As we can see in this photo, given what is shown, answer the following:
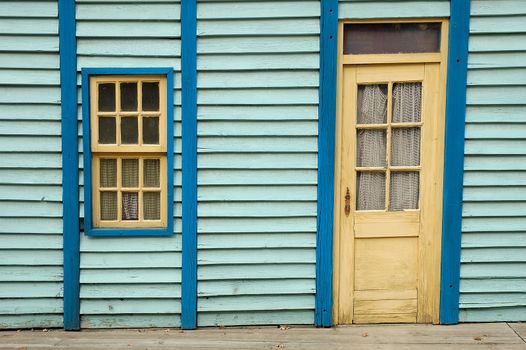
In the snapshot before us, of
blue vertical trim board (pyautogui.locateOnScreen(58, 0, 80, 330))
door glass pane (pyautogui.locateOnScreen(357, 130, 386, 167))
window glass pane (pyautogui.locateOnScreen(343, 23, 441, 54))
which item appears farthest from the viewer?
door glass pane (pyautogui.locateOnScreen(357, 130, 386, 167))

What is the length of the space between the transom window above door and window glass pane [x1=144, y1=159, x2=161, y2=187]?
1833mm

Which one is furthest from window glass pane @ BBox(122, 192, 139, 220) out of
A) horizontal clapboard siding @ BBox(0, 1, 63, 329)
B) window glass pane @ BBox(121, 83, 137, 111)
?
window glass pane @ BBox(121, 83, 137, 111)

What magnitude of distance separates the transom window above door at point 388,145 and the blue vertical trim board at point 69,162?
256 cm

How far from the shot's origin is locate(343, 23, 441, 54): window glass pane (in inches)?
207

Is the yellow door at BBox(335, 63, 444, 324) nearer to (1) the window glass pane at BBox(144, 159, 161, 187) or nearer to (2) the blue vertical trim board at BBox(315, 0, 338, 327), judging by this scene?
(2) the blue vertical trim board at BBox(315, 0, 338, 327)

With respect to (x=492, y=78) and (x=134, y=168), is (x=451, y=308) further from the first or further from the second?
(x=134, y=168)

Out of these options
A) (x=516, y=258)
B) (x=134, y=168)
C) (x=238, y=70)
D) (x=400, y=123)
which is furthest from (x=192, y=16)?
(x=516, y=258)

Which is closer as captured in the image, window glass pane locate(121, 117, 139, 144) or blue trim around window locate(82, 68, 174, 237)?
blue trim around window locate(82, 68, 174, 237)

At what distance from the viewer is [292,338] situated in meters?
5.12

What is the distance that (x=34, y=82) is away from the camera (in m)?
5.17

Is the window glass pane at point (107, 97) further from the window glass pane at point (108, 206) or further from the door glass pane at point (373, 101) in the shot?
the door glass pane at point (373, 101)

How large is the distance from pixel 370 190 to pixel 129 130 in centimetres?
227

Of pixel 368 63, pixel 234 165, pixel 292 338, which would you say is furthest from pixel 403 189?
pixel 292 338

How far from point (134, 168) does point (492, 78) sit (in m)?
3.32
